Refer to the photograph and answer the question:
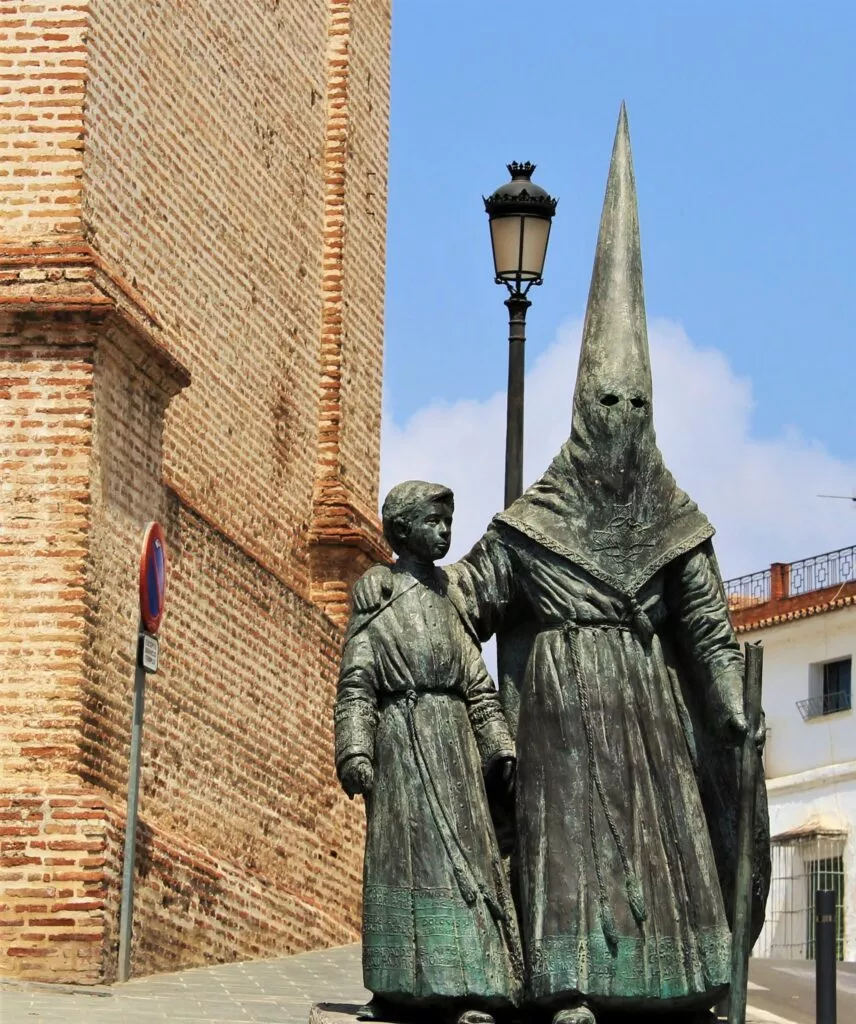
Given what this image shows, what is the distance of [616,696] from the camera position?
10203mm

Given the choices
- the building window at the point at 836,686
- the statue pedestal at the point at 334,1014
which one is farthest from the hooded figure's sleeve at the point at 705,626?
the building window at the point at 836,686

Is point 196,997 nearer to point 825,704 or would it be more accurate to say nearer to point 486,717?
point 486,717

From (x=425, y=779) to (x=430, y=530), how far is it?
966mm

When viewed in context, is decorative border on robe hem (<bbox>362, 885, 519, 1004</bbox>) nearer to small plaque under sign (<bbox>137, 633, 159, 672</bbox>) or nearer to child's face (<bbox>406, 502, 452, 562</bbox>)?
child's face (<bbox>406, 502, 452, 562</bbox>)

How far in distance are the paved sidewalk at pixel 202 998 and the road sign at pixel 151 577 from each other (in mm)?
2214

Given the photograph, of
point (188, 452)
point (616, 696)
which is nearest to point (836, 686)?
point (188, 452)

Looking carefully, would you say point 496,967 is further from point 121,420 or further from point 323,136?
point 323,136

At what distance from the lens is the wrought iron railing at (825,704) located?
143 ft

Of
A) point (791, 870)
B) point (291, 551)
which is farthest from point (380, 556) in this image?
point (791, 870)

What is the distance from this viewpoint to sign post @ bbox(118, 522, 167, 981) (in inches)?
638

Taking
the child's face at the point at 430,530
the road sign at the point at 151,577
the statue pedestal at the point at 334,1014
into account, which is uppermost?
the road sign at the point at 151,577

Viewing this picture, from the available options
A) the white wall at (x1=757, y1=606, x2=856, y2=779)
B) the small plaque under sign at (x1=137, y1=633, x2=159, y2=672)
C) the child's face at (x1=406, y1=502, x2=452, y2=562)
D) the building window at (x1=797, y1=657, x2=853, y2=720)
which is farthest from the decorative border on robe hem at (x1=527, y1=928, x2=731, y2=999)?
the building window at (x1=797, y1=657, x2=853, y2=720)

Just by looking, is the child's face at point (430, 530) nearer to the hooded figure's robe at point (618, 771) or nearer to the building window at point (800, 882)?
the hooded figure's robe at point (618, 771)

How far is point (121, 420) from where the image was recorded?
17359 mm
